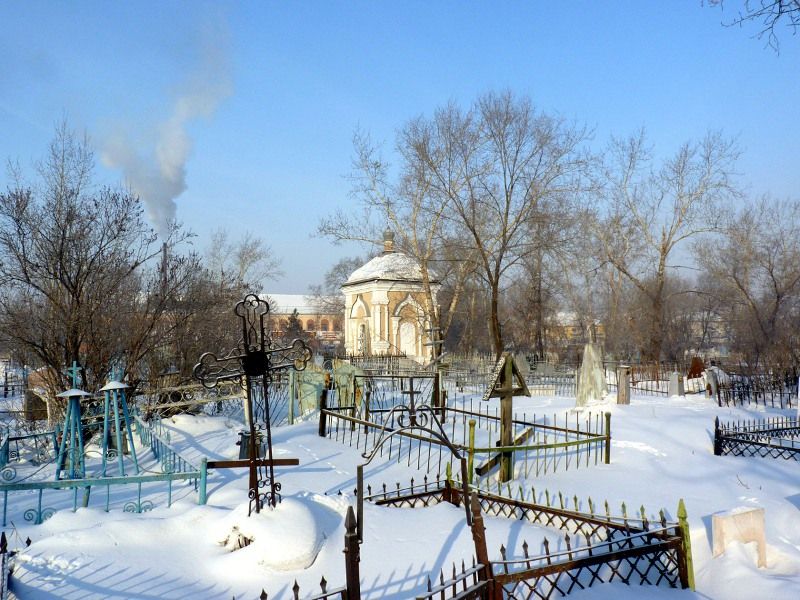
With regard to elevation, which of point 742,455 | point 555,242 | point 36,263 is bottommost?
point 742,455

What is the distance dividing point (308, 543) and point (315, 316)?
76856mm

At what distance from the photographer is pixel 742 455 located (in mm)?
10203

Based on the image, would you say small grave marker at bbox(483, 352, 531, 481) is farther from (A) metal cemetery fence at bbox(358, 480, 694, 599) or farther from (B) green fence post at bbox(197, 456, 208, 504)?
(B) green fence post at bbox(197, 456, 208, 504)

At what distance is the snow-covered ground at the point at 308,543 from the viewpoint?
4750 mm

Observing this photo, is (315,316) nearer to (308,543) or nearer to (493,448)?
(493,448)

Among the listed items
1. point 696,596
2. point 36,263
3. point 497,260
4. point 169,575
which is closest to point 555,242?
point 497,260

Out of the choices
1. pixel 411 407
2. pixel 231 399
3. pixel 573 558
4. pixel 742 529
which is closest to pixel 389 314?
pixel 231 399

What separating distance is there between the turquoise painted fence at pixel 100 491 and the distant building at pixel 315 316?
168ft

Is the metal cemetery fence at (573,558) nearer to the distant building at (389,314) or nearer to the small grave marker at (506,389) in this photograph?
the small grave marker at (506,389)

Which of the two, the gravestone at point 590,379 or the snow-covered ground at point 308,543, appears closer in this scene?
the snow-covered ground at point 308,543

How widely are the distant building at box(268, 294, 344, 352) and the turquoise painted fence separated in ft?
168

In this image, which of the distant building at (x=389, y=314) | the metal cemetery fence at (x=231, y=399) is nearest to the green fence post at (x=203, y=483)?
the metal cemetery fence at (x=231, y=399)

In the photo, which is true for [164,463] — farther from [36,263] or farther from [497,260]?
[497,260]

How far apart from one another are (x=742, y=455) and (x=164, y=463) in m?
9.63
